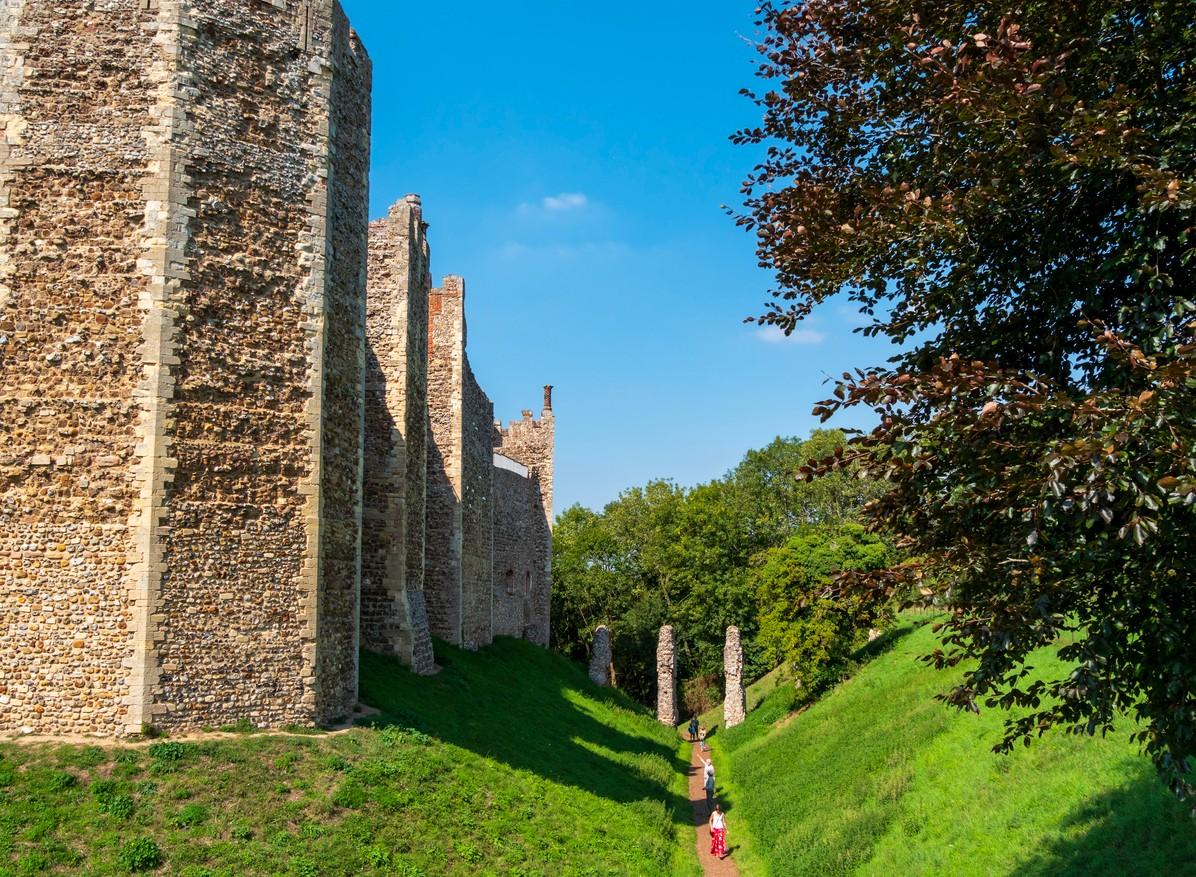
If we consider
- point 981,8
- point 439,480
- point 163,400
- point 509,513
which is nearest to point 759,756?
point 439,480

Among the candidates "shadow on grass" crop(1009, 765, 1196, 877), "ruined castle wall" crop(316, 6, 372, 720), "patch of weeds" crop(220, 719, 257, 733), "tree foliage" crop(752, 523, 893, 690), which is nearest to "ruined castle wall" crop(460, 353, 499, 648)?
"tree foliage" crop(752, 523, 893, 690)

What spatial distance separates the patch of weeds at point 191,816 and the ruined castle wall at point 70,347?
5.98 ft

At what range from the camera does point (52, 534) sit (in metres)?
11.6

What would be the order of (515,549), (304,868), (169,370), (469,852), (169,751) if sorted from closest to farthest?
1. (304,868)
2. (169,751)
3. (469,852)
4. (169,370)
5. (515,549)

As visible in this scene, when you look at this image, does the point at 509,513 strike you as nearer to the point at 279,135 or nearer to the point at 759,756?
the point at 759,756

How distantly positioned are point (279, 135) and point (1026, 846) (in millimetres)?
13832

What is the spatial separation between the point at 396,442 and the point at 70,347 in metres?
8.57

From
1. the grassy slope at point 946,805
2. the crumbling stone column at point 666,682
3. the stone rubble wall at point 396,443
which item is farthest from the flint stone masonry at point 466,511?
the grassy slope at point 946,805

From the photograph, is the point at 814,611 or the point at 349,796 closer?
the point at 349,796

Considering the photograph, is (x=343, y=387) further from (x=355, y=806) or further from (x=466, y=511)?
(x=466, y=511)

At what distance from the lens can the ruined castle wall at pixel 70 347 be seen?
1139 centimetres

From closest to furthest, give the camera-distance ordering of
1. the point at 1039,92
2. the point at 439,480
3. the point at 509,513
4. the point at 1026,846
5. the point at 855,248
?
the point at 1039,92
the point at 855,248
the point at 1026,846
the point at 439,480
the point at 509,513

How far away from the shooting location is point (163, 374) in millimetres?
12016

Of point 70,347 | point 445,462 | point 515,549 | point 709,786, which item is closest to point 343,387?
point 70,347
